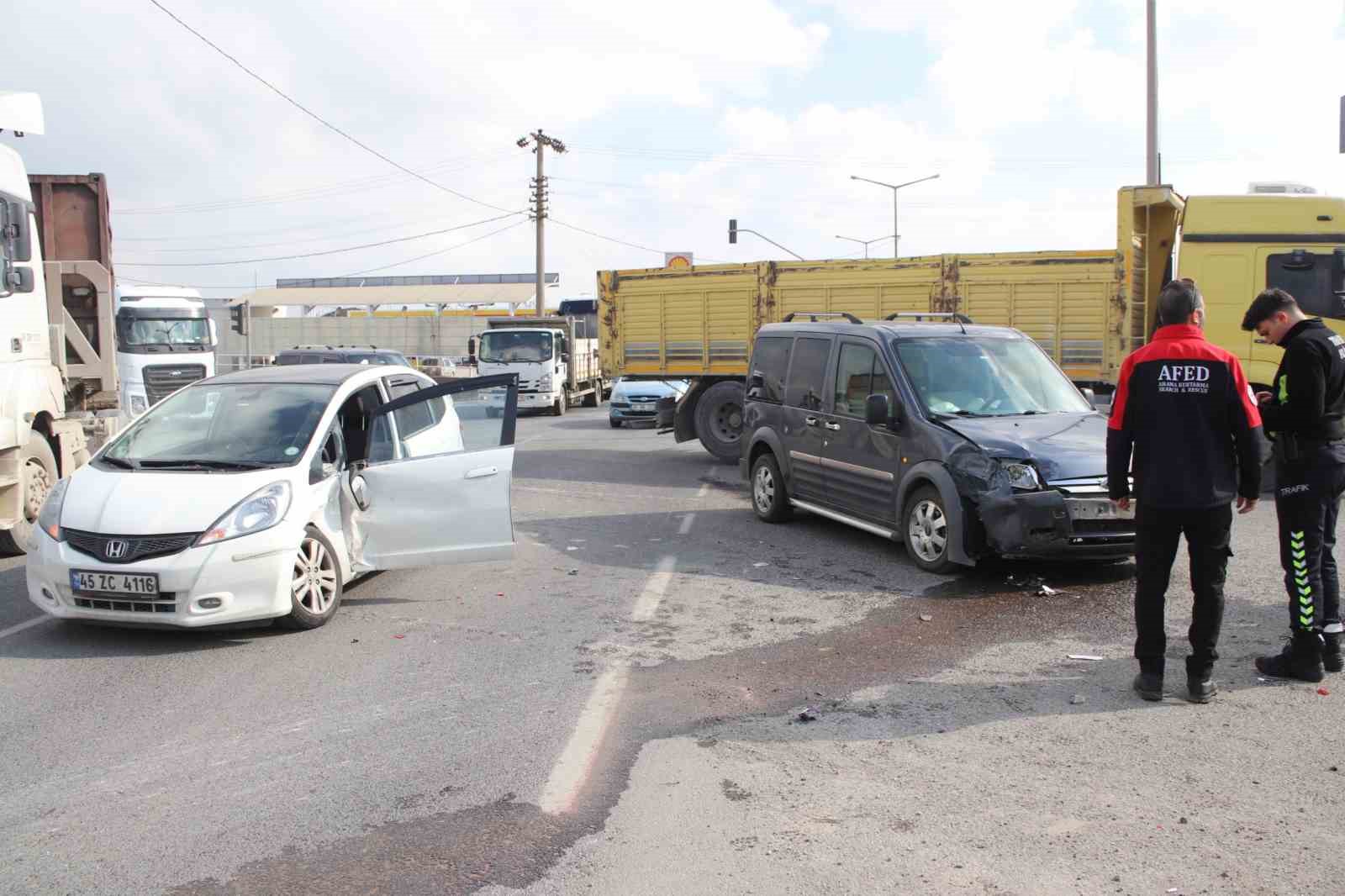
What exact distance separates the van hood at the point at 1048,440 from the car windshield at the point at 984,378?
0.81 ft

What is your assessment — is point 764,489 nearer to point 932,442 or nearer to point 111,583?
Answer: point 932,442

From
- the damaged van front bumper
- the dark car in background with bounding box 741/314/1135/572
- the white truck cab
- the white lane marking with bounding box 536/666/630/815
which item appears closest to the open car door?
the white lane marking with bounding box 536/666/630/815

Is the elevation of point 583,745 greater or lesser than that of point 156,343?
lesser

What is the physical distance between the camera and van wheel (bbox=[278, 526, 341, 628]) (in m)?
6.89

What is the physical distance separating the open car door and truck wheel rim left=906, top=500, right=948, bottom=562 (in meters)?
3.10

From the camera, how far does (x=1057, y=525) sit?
25.1ft

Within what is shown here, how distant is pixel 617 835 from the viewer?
404 cm

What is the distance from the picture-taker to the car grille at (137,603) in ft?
21.0

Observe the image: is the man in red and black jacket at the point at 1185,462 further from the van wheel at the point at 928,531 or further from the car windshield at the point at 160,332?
the car windshield at the point at 160,332

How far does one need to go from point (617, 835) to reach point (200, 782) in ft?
5.95

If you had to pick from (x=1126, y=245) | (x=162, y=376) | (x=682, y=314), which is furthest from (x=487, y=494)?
(x=162, y=376)

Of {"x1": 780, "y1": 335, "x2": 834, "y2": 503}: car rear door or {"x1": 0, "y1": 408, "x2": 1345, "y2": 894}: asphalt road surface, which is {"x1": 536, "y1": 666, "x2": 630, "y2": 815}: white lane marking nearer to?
{"x1": 0, "y1": 408, "x2": 1345, "y2": 894}: asphalt road surface

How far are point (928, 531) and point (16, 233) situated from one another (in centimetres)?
766

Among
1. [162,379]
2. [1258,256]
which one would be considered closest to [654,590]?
[1258,256]
